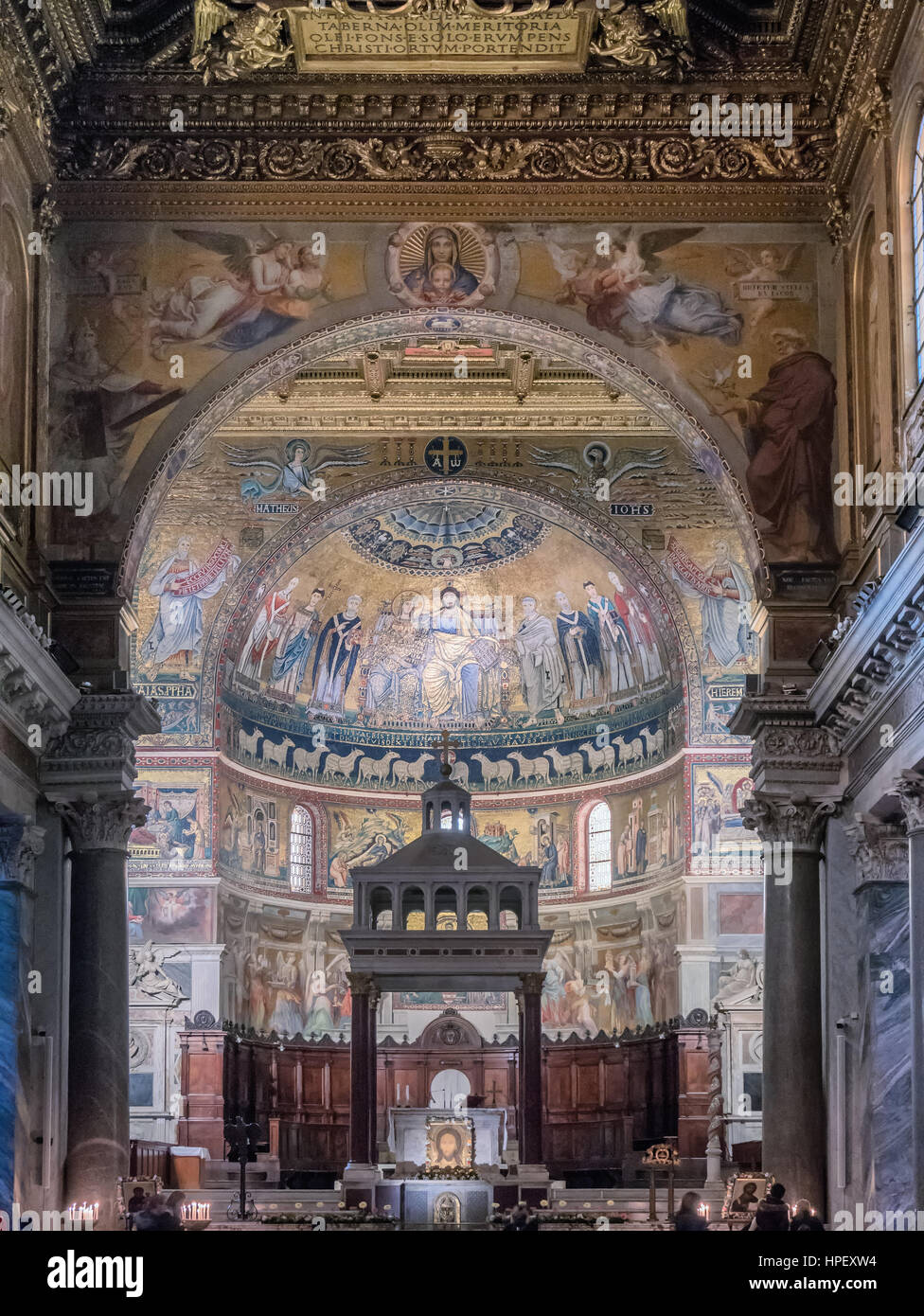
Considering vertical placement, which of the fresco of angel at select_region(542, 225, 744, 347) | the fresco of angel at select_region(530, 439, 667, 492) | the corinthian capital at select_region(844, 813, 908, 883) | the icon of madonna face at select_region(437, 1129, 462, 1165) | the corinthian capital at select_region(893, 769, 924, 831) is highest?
the fresco of angel at select_region(530, 439, 667, 492)

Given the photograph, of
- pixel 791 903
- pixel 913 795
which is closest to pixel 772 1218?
pixel 913 795

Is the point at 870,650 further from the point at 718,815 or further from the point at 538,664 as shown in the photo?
the point at 538,664

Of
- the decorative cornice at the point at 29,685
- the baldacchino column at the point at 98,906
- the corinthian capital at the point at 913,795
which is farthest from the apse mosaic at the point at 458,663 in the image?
the corinthian capital at the point at 913,795

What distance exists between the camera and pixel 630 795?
43.9 metres

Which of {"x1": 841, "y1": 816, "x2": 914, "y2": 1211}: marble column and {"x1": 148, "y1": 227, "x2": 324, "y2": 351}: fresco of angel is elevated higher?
{"x1": 148, "y1": 227, "x2": 324, "y2": 351}: fresco of angel

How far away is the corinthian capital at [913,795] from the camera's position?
2123 centimetres

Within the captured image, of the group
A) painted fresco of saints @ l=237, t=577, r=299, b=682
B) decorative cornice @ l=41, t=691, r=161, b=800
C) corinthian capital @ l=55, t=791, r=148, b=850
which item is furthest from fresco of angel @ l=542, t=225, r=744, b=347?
painted fresco of saints @ l=237, t=577, r=299, b=682

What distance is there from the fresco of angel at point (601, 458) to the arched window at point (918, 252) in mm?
16249

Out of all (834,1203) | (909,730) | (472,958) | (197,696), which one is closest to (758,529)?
(909,730)

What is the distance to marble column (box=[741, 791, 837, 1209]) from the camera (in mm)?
25031

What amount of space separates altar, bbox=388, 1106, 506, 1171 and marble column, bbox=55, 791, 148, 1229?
1207 centimetres

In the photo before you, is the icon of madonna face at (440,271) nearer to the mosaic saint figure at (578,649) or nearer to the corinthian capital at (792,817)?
the corinthian capital at (792,817)

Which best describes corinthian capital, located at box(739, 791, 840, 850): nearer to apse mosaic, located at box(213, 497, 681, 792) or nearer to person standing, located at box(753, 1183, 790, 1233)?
person standing, located at box(753, 1183, 790, 1233)
